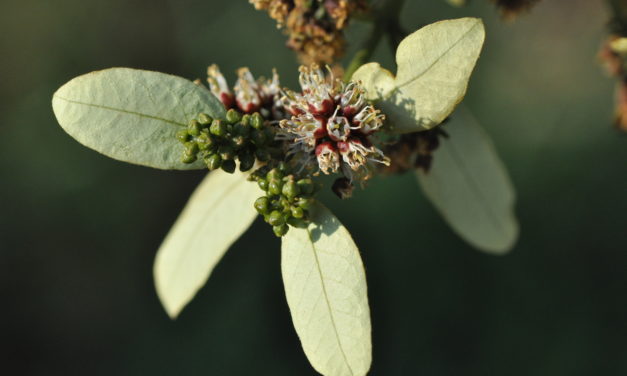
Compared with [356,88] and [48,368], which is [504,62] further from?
[48,368]

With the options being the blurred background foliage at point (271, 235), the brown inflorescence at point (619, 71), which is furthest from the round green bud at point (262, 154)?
the blurred background foliage at point (271, 235)

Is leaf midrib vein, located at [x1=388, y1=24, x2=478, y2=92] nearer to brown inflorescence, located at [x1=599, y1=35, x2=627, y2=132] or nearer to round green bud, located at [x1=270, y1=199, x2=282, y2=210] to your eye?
round green bud, located at [x1=270, y1=199, x2=282, y2=210]

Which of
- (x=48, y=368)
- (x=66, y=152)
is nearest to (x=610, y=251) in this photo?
(x=66, y=152)

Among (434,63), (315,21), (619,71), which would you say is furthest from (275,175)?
(619,71)

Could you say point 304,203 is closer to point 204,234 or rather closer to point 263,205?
point 263,205

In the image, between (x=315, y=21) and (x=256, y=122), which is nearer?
(x=256, y=122)

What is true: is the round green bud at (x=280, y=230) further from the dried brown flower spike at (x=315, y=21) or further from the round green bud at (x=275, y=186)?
the dried brown flower spike at (x=315, y=21)

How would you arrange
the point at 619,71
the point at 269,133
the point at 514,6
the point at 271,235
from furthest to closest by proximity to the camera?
the point at 271,235 → the point at 619,71 → the point at 514,6 → the point at 269,133
